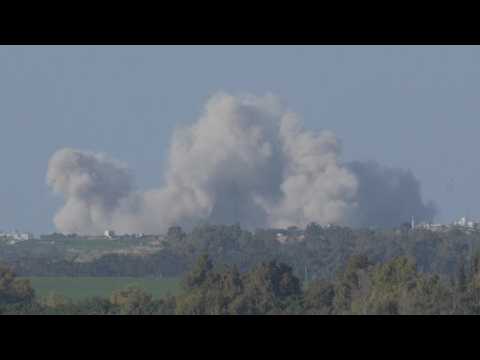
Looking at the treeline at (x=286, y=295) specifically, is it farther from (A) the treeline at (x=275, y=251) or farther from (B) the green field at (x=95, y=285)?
(A) the treeline at (x=275, y=251)

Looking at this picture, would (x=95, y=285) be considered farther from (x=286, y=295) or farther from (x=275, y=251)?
(x=286, y=295)

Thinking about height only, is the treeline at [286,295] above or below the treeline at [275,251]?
below

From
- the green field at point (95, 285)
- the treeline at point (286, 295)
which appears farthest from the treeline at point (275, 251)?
the treeline at point (286, 295)

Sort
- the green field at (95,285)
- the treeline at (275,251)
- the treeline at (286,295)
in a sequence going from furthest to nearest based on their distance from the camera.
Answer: the treeline at (275,251) → the green field at (95,285) → the treeline at (286,295)

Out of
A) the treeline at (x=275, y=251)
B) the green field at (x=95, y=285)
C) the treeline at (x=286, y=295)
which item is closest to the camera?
the treeline at (x=286, y=295)

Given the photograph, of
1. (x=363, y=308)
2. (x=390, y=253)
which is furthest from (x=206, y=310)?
(x=390, y=253)

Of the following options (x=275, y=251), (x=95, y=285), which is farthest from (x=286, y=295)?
A: (x=275, y=251)

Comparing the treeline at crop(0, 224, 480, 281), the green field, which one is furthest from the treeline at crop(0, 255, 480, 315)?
the treeline at crop(0, 224, 480, 281)
